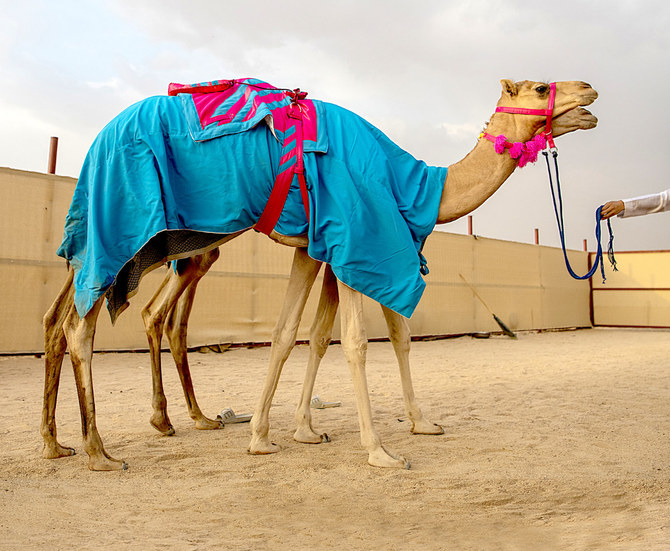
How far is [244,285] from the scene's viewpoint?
11305 millimetres

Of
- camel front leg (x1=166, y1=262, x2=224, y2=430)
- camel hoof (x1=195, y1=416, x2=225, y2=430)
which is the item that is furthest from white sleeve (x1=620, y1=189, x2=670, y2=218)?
camel hoof (x1=195, y1=416, x2=225, y2=430)

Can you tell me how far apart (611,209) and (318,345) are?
2.12 meters

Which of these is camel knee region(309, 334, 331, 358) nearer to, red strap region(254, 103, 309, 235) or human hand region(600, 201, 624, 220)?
red strap region(254, 103, 309, 235)

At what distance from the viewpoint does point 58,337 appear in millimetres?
3535

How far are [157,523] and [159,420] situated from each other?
5.68ft

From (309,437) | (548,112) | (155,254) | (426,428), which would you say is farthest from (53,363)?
Result: (548,112)

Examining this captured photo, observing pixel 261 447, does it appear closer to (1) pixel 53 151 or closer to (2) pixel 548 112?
(2) pixel 548 112

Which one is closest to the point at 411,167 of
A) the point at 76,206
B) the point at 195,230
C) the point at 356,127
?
the point at 356,127

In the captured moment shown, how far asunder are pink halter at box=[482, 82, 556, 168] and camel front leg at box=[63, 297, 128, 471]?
101 inches

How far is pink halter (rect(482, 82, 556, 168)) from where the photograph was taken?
3725mm

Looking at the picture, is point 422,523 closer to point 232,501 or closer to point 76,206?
point 232,501

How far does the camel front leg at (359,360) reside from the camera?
133 inches

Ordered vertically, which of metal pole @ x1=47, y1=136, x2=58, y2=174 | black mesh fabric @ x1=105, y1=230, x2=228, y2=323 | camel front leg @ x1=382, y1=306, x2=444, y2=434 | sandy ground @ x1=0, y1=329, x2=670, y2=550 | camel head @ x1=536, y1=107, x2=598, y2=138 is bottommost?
sandy ground @ x1=0, y1=329, x2=670, y2=550

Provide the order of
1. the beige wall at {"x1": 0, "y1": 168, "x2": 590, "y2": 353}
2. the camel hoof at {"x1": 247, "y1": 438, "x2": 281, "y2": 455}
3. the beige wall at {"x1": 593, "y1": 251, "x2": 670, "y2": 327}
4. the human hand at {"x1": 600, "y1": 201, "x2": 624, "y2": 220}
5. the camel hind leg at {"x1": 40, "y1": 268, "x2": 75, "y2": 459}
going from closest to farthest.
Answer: the camel hind leg at {"x1": 40, "y1": 268, "x2": 75, "y2": 459}, the camel hoof at {"x1": 247, "y1": 438, "x2": 281, "y2": 455}, the human hand at {"x1": 600, "y1": 201, "x2": 624, "y2": 220}, the beige wall at {"x1": 0, "y1": 168, "x2": 590, "y2": 353}, the beige wall at {"x1": 593, "y1": 251, "x2": 670, "y2": 327}
